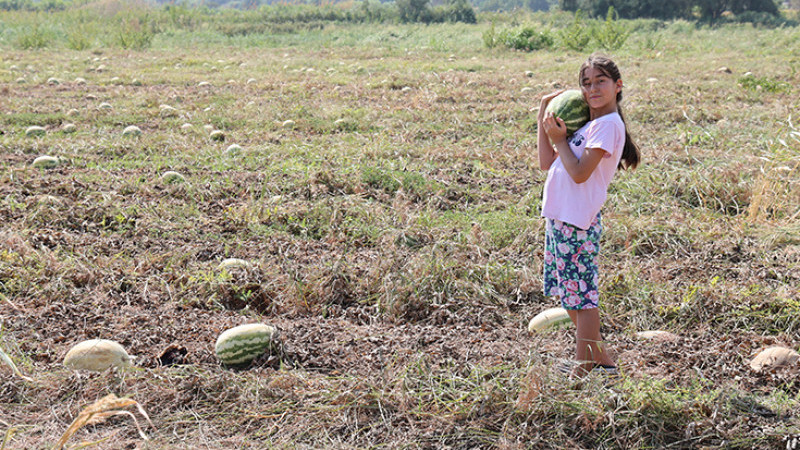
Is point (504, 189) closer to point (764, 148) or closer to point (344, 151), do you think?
point (344, 151)

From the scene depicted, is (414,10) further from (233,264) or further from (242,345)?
(242,345)

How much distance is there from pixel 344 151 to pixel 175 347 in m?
3.13

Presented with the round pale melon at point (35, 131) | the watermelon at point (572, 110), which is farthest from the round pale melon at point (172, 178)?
the watermelon at point (572, 110)

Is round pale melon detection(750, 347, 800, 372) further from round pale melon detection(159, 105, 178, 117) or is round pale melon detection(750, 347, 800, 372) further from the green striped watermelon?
round pale melon detection(159, 105, 178, 117)

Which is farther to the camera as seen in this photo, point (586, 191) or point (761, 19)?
point (761, 19)

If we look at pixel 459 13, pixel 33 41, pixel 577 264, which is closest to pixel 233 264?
pixel 577 264

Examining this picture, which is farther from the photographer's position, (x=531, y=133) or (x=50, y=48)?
(x=50, y=48)

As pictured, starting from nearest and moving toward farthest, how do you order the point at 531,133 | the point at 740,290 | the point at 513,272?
the point at 740,290 < the point at 513,272 < the point at 531,133

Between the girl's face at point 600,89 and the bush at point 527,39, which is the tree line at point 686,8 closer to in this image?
the bush at point 527,39

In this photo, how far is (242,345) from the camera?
2.60 metres

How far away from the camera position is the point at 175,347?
271 cm

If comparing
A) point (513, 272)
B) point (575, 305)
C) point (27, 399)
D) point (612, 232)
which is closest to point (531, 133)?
point (612, 232)

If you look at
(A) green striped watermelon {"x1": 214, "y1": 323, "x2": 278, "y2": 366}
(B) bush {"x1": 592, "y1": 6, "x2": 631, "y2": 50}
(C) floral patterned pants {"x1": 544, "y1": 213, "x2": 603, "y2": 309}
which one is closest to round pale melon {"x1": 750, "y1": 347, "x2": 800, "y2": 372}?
(C) floral patterned pants {"x1": 544, "y1": 213, "x2": 603, "y2": 309}

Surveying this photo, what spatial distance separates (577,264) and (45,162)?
4379 millimetres
